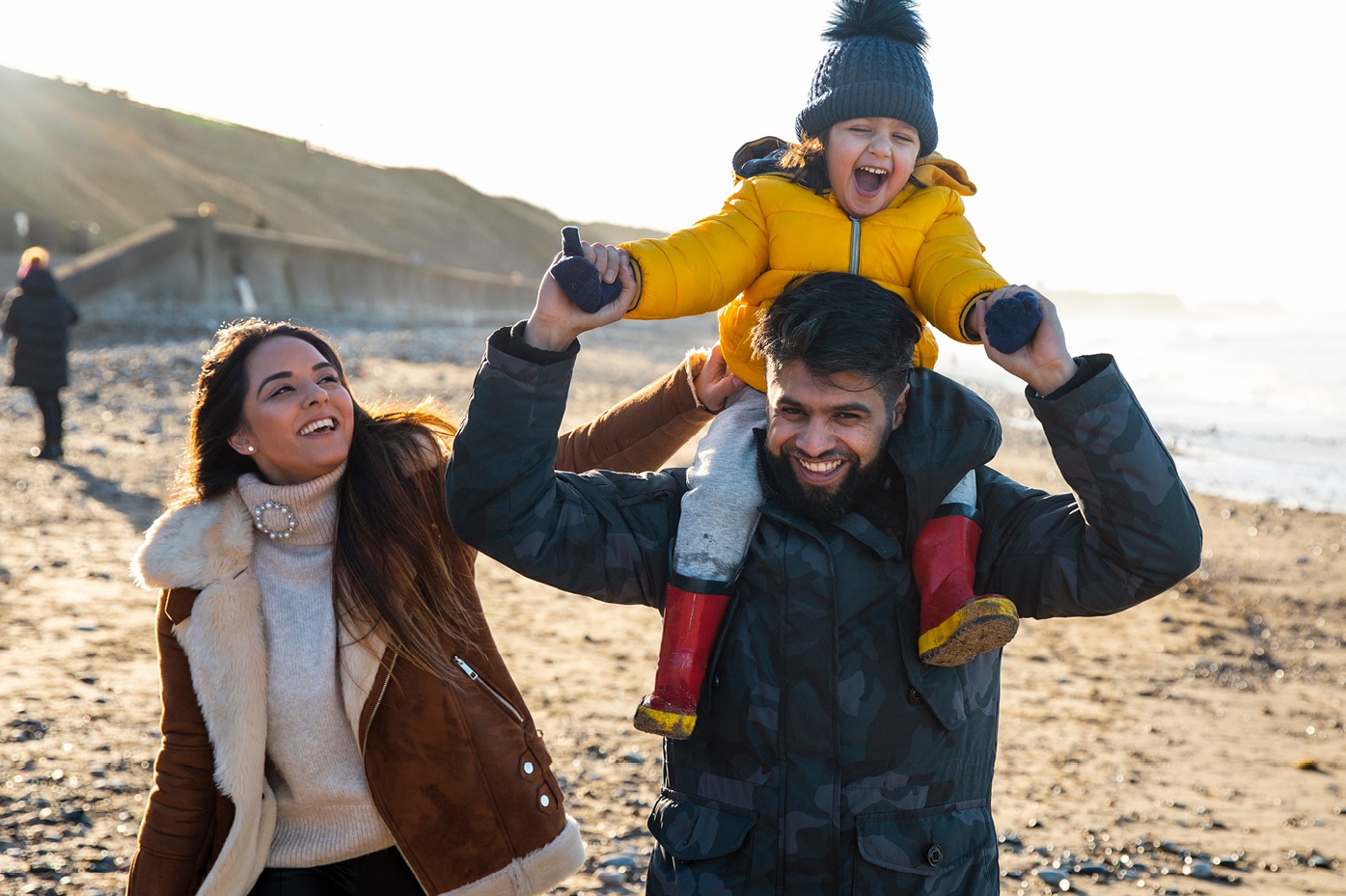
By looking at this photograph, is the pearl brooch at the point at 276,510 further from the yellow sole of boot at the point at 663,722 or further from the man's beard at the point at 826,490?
the man's beard at the point at 826,490

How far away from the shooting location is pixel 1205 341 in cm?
4481

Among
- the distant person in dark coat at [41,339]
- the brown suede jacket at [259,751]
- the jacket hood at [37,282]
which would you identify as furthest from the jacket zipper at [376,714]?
the jacket hood at [37,282]

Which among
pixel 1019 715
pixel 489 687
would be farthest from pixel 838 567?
pixel 1019 715

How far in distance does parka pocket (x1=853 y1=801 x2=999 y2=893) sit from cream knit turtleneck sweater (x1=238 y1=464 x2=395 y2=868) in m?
1.26

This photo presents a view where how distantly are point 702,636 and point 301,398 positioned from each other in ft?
4.20

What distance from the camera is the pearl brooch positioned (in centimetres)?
305

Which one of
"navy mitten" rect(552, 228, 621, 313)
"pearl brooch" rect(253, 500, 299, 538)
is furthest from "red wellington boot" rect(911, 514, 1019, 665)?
"pearl brooch" rect(253, 500, 299, 538)

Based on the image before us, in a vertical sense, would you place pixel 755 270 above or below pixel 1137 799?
above

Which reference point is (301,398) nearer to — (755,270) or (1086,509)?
(755,270)

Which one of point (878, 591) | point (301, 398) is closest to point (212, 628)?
point (301, 398)

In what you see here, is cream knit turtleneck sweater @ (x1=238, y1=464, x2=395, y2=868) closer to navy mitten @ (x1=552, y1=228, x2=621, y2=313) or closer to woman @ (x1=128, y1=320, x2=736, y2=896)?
woman @ (x1=128, y1=320, x2=736, y2=896)

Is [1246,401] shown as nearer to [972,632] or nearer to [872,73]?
[872,73]

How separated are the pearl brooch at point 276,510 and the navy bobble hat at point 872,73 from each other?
67.3 inches

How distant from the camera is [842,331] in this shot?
8.30 feet
